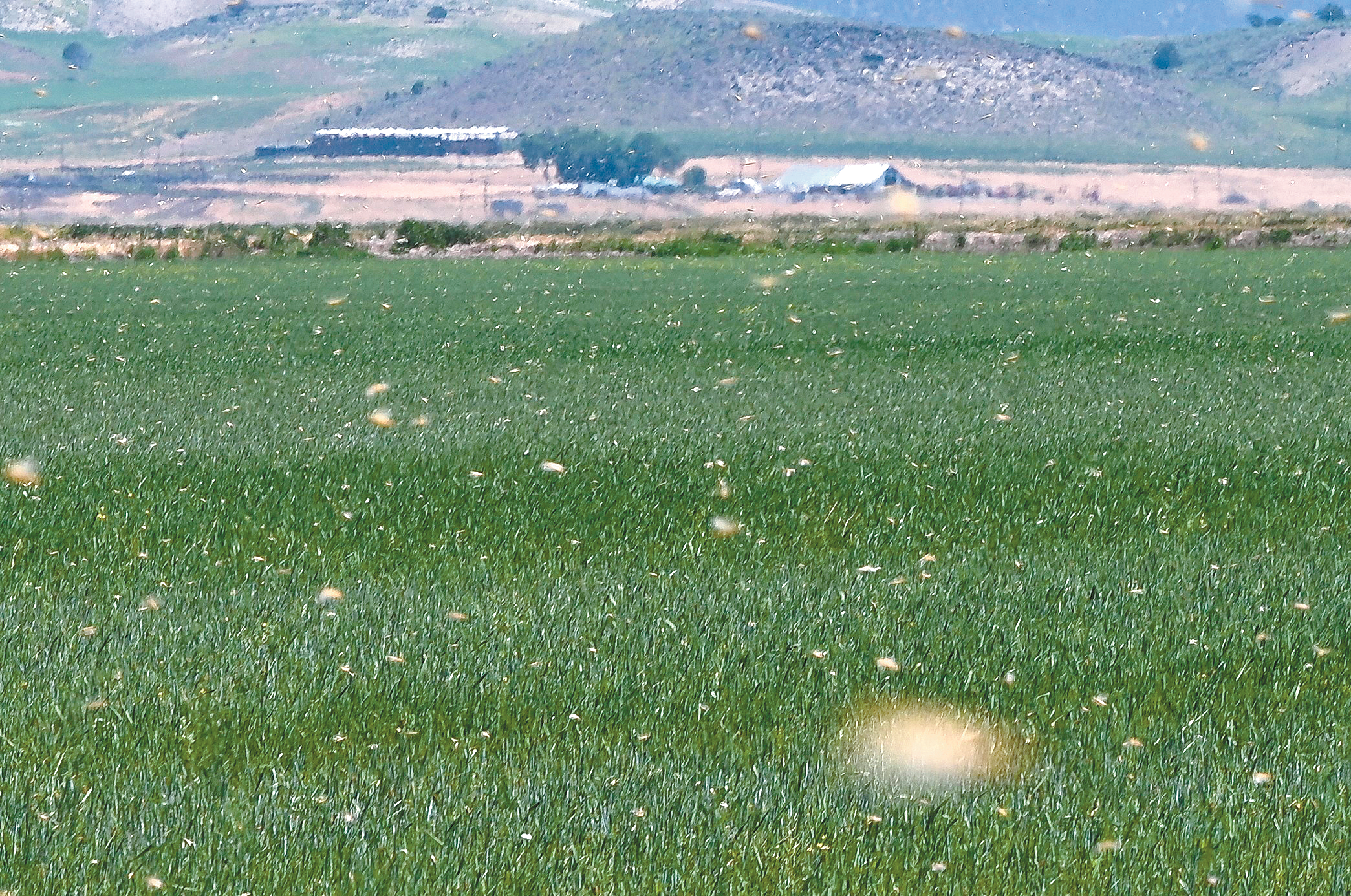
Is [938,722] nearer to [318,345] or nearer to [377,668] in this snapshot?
[377,668]

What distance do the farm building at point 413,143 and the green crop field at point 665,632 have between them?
505 ft

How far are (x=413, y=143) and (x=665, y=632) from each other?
568 ft

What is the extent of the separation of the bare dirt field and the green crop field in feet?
366

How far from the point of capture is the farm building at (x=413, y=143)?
164m

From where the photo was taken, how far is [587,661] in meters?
5.48

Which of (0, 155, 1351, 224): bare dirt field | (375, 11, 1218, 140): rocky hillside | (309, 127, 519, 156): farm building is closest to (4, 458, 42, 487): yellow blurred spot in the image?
(0, 155, 1351, 224): bare dirt field

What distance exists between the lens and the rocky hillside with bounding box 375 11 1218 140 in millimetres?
187000

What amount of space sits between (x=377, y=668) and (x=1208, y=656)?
289 cm

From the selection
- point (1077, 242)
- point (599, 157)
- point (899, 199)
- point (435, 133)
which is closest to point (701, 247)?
point (1077, 242)

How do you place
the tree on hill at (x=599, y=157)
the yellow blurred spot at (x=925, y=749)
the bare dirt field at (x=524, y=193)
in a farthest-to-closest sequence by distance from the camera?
the tree on hill at (x=599, y=157)
the bare dirt field at (x=524, y=193)
the yellow blurred spot at (x=925, y=749)

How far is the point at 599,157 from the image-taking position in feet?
473

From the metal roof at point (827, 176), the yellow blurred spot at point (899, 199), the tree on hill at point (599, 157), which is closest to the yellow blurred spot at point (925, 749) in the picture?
the yellow blurred spot at point (899, 199)

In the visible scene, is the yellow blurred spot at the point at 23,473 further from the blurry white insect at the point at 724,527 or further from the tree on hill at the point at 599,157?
the tree on hill at the point at 599,157

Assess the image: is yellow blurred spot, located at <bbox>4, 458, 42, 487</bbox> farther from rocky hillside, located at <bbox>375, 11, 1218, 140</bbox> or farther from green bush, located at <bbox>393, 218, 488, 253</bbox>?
rocky hillside, located at <bbox>375, 11, 1218, 140</bbox>
